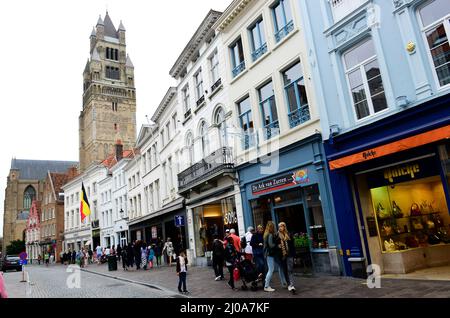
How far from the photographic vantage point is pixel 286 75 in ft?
46.1

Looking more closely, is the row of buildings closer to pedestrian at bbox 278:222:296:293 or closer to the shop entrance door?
the shop entrance door

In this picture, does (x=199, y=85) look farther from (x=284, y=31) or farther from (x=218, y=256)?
(x=218, y=256)

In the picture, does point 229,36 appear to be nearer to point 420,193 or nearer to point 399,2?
point 399,2

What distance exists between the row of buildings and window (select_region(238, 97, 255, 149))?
57 mm

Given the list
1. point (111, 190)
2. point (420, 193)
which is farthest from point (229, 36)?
point (111, 190)

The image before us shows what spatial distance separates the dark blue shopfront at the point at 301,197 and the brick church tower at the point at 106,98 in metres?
73.2

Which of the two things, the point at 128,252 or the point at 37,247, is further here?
the point at 37,247

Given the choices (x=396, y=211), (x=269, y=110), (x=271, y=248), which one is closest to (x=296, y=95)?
(x=269, y=110)

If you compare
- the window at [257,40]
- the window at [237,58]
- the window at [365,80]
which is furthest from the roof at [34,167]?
the window at [365,80]

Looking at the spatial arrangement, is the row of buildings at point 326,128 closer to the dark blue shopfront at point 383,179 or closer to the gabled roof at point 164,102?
the dark blue shopfront at point 383,179

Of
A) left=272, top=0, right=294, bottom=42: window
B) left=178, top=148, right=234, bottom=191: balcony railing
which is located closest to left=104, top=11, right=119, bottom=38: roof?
left=178, top=148, right=234, bottom=191: balcony railing

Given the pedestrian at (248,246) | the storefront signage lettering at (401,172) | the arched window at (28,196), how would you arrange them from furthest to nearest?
the arched window at (28,196)
the pedestrian at (248,246)
the storefront signage lettering at (401,172)

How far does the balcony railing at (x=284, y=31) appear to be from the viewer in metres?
13.6

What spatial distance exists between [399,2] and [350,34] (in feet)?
5.54
